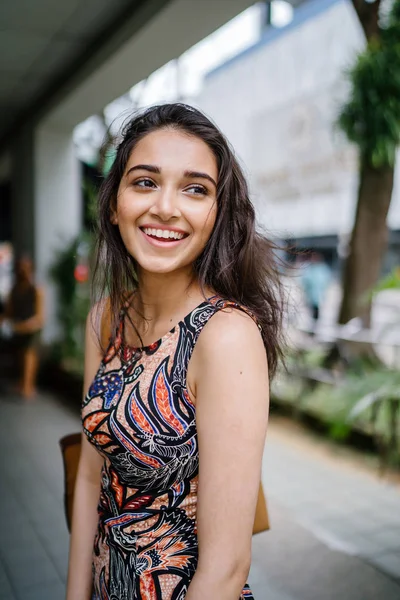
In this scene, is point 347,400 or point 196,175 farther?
point 347,400

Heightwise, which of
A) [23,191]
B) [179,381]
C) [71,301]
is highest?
[23,191]

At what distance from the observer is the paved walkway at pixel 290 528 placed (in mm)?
→ 2541

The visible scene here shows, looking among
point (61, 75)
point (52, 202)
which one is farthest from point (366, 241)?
point (52, 202)

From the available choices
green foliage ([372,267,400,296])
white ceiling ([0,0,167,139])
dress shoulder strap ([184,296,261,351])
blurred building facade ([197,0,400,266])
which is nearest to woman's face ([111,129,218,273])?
dress shoulder strap ([184,296,261,351])

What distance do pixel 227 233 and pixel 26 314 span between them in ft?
17.4

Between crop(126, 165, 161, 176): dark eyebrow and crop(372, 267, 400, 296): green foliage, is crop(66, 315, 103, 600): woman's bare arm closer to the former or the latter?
crop(126, 165, 161, 176): dark eyebrow

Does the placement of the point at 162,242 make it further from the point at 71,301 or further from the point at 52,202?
the point at 52,202

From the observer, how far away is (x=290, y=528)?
3.13 metres

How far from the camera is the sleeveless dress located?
102cm

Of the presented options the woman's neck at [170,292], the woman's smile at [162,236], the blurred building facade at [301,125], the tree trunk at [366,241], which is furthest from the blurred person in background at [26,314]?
the blurred building facade at [301,125]

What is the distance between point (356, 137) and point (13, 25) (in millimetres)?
3046

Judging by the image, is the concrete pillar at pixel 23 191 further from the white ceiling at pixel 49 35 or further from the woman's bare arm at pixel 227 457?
the woman's bare arm at pixel 227 457

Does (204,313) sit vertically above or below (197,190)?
below

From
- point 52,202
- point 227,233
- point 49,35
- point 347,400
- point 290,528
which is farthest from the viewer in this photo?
point 52,202
